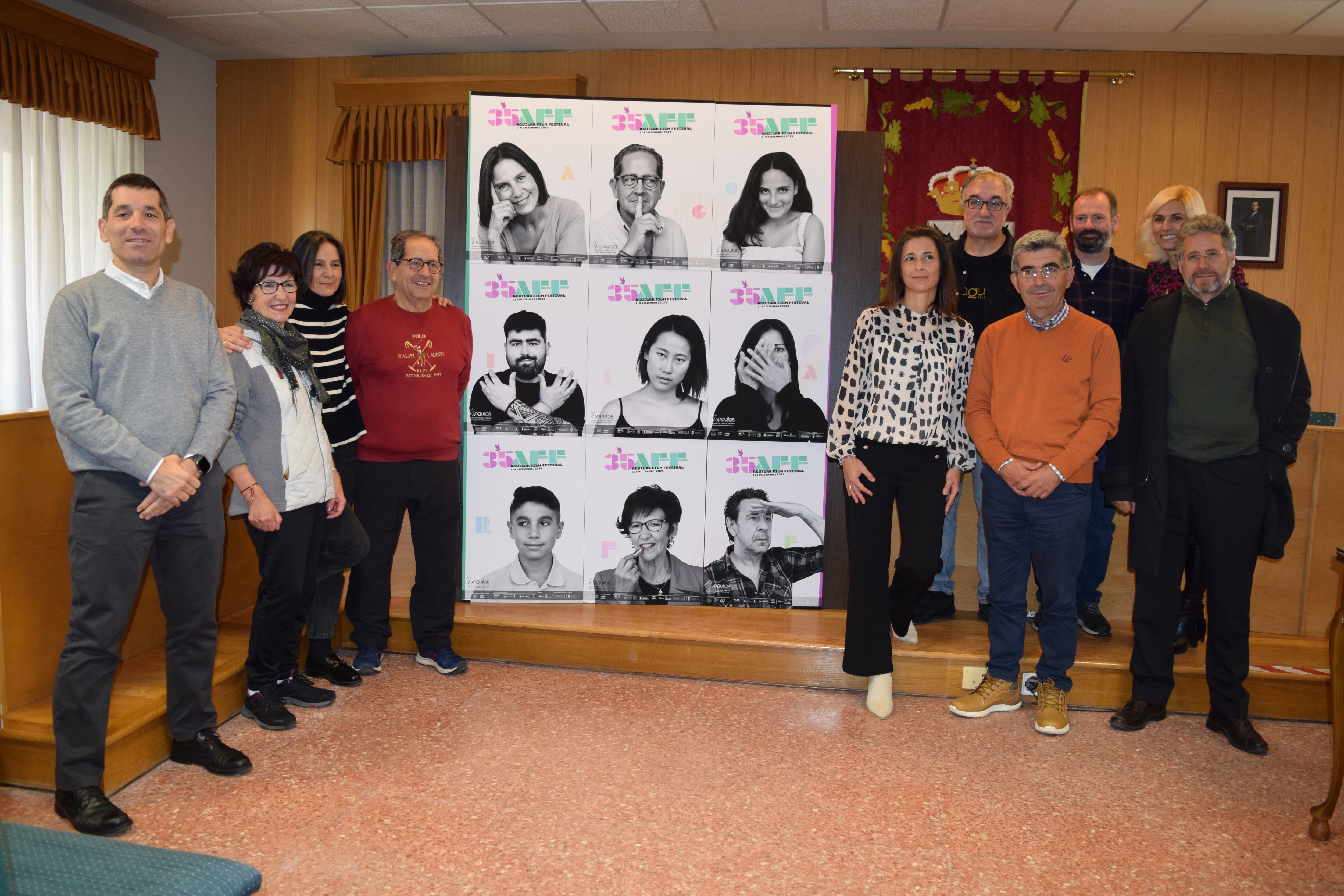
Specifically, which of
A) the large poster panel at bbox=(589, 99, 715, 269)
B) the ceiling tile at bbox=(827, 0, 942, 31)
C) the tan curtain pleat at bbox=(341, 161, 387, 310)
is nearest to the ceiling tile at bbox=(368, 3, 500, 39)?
the tan curtain pleat at bbox=(341, 161, 387, 310)

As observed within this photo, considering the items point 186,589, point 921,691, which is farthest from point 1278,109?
point 186,589

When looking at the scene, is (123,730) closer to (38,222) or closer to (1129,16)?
(38,222)

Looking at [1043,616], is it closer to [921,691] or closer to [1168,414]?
[921,691]

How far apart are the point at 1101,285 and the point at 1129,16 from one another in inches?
108

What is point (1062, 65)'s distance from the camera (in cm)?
576

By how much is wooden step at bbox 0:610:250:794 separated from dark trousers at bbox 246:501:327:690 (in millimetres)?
128

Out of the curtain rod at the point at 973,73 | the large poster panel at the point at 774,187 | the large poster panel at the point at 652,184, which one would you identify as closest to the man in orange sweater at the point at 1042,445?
the large poster panel at the point at 774,187

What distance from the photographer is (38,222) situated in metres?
5.12

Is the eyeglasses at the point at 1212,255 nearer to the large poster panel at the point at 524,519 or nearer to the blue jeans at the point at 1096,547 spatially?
the blue jeans at the point at 1096,547

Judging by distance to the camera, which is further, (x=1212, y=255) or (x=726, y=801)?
(x=1212, y=255)

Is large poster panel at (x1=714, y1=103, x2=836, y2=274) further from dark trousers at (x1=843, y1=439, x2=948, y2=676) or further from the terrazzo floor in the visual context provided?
the terrazzo floor

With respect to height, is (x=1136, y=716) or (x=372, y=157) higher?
(x=372, y=157)

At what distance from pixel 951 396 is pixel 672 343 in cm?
112

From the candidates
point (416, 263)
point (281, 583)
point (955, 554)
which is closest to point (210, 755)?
point (281, 583)
